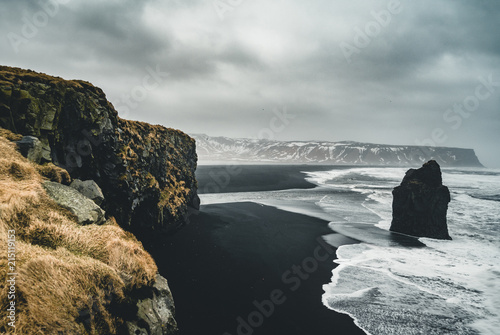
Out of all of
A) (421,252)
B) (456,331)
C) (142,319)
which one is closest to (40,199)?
(142,319)

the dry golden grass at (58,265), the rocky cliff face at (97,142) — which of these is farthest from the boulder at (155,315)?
the rocky cliff face at (97,142)

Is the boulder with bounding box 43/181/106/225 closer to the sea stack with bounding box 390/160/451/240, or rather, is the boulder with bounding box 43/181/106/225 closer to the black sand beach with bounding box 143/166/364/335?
the black sand beach with bounding box 143/166/364/335

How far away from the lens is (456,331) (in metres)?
10.5

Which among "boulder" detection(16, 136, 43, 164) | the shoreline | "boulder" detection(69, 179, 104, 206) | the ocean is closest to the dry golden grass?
"boulder" detection(16, 136, 43, 164)

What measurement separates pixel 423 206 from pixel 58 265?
32735mm

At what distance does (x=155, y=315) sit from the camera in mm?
7781

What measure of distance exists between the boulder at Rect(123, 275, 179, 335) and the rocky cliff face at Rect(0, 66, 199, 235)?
7.99 meters

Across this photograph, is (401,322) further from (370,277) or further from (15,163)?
(15,163)

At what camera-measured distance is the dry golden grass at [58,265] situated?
511cm

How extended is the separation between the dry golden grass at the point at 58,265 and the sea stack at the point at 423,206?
2829 cm

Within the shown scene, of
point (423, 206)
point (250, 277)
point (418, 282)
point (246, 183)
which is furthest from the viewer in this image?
point (246, 183)

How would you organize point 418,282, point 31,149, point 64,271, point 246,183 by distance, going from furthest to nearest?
1. point 246,183
2. point 418,282
3. point 31,149
4. point 64,271

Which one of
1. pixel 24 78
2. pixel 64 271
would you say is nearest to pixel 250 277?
pixel 64 271

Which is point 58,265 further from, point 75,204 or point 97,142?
point 97,142
